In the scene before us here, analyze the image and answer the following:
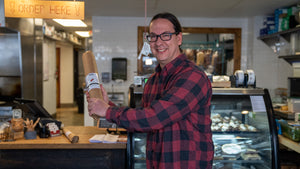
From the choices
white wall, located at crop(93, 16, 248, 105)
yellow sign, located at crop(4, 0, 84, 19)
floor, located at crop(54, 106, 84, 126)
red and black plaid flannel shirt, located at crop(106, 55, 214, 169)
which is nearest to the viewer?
red and black plaid flannel shirt, located at crop(106, 55, 214, 169)

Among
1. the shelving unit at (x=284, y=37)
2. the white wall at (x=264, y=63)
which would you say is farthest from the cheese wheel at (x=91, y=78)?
the white wall at (x=264, y=63)

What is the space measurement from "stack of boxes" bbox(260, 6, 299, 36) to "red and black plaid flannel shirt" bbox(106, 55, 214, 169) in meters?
4.36

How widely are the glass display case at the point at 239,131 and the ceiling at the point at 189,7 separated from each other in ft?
8.50

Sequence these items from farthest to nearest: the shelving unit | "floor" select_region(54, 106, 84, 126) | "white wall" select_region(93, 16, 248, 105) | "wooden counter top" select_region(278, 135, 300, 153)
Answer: "floor" select_region(54, 106, 84, 126) < "white wall" select_region(93, 16, 248, 105) < the shelving unit < "wooden counter top" select_region(278, 135, 300, 153)

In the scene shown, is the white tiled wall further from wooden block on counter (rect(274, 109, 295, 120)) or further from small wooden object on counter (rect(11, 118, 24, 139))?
small wooden object on counter (rect(11, 118, 24, 139))

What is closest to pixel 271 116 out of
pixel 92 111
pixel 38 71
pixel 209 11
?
pixel 92 111

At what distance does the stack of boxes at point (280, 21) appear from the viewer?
5052 millimetres

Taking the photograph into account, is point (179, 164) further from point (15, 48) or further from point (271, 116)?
point (15, 48)

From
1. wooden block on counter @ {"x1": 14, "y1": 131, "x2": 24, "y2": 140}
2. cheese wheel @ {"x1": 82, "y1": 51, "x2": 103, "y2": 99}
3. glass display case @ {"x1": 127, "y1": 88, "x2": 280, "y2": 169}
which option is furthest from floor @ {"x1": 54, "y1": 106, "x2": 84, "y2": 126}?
cheese wheel @ {"x1": 82, "y1": 51, "x2": 103, "y2": 99}

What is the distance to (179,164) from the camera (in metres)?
1.41

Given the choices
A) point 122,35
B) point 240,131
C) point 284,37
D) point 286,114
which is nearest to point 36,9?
point 240,131

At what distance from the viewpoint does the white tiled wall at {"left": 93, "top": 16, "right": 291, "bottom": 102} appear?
623cm

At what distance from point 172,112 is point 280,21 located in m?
4.94

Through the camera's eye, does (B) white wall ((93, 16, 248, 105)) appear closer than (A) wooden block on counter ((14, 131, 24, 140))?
No
